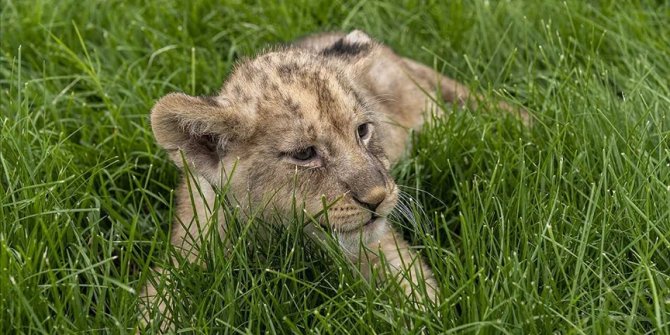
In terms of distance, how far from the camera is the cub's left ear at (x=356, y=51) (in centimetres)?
482

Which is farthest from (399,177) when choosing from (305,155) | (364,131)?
(305,155)

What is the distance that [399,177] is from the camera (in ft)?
16.9

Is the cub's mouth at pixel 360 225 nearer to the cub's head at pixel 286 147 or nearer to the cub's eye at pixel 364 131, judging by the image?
the cub's head at pixel 286 147

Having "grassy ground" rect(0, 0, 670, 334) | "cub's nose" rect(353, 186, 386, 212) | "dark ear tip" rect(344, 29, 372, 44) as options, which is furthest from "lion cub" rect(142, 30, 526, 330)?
"dark ear tip" rect(344, 29, 372, 44)

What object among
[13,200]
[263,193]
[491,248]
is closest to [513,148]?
[491,248]

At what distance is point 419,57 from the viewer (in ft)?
21.2

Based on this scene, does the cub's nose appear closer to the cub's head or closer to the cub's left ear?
the cub's head

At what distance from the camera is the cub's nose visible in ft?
13.3

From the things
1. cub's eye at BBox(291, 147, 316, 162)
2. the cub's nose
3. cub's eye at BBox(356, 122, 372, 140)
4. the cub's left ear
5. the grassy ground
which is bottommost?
the grassy ground

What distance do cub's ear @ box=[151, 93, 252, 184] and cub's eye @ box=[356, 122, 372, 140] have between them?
1.54 feet

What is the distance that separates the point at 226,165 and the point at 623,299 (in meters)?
1.59

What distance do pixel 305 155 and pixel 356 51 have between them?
3.02 ft

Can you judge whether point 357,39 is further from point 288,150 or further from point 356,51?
point 288,150

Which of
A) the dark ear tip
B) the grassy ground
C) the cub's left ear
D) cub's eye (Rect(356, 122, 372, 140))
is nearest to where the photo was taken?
the grassy ground
